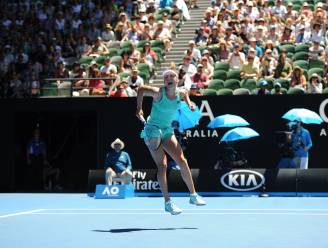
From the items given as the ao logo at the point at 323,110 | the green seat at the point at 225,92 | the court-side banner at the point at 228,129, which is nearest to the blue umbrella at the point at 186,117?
the court-side banner at the point at 228,129

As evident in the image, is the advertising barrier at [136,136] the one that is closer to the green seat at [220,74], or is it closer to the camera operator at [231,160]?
the camera operator at [231,160]

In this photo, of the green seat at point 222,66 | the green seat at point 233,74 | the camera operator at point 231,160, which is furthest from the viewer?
the green seat at point 222,66

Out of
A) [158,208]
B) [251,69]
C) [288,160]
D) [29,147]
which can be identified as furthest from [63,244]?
[29,147]

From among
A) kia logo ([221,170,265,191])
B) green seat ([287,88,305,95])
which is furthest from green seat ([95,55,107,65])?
kia logo ([221,170,265,191])

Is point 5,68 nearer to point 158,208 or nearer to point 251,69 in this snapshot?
point 251,69

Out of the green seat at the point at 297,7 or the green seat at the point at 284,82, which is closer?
the green seat at the point at 284,82

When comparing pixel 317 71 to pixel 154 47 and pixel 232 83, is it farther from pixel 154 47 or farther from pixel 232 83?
pixel 154 47

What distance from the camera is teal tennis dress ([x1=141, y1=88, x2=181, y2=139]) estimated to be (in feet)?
36.6

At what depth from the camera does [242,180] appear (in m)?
18.3

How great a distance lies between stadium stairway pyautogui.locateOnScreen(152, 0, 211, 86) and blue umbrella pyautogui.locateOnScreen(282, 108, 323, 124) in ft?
16.1

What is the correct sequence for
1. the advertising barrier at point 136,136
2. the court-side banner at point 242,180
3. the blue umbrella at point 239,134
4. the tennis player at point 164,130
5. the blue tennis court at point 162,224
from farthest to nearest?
the advertising barrier at point 136,136 < the blue umbrella at point 239,134 < the court-side banner at point 242,180 < the tennis player at point 164,130 < the blue tennis court at point 162,224

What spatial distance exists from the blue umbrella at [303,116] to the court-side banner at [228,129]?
0.89 meters

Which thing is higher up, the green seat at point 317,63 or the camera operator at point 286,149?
the green seat at point 317,63

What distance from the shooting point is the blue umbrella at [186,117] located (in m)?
15.9
